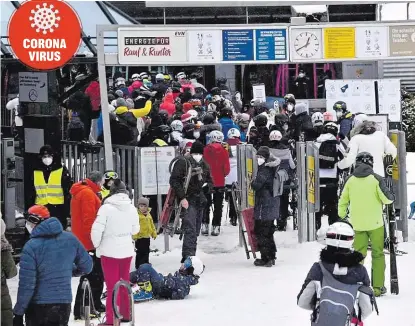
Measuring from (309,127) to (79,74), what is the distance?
3833 millimetres

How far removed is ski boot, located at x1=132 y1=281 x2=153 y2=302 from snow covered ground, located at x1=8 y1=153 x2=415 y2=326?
3.4 inches

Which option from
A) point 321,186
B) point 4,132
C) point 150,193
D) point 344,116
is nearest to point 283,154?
point 321,186

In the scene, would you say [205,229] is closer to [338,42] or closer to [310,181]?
[310,181]

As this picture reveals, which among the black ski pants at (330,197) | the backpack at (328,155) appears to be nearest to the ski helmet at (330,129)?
the backpack at (328,155)

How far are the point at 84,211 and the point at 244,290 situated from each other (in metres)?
2.56

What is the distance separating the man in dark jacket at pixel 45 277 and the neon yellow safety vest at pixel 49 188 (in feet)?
16.2

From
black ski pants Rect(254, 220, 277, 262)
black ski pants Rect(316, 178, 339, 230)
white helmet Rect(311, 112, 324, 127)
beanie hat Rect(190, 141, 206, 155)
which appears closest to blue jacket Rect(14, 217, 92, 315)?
beanie hat Rect(190, 141, 206, 155)

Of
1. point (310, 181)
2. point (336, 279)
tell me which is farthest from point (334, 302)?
point (310, 181)

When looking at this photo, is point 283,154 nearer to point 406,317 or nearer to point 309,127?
point 309,127

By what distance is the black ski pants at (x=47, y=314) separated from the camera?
842cm

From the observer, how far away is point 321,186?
15398mm

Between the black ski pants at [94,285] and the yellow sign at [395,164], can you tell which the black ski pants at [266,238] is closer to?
the yellow sign at [395,164]

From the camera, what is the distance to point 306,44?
49.3 ft

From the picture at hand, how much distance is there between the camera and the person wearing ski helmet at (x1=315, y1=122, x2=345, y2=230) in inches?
607
